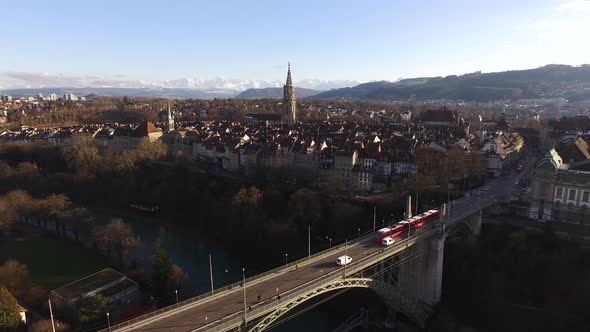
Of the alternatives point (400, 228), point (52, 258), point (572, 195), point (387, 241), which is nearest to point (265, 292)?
point (387, 241)

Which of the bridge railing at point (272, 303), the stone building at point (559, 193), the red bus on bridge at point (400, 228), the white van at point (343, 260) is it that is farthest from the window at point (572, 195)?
the white van at point (343, 260)

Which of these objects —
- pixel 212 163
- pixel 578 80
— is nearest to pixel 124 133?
pixel 212 163

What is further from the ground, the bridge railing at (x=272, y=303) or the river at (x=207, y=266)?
the bridge railing at (x=272, y=303)

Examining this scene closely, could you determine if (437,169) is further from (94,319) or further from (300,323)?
(94,319)

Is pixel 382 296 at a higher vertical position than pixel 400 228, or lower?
lower

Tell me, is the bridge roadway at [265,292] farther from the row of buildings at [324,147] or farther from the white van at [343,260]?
the row of buildings at [324,147]

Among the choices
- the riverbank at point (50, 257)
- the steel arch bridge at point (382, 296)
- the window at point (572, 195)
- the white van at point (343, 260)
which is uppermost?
the window at point (572, 195)

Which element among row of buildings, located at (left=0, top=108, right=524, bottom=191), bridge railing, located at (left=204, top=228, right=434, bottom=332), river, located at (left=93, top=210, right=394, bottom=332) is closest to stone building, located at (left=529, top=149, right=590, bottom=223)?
row of buildings, located at (left=0, top=108, right=524, bottom=191)

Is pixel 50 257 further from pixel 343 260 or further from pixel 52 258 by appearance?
pixel 343 260
